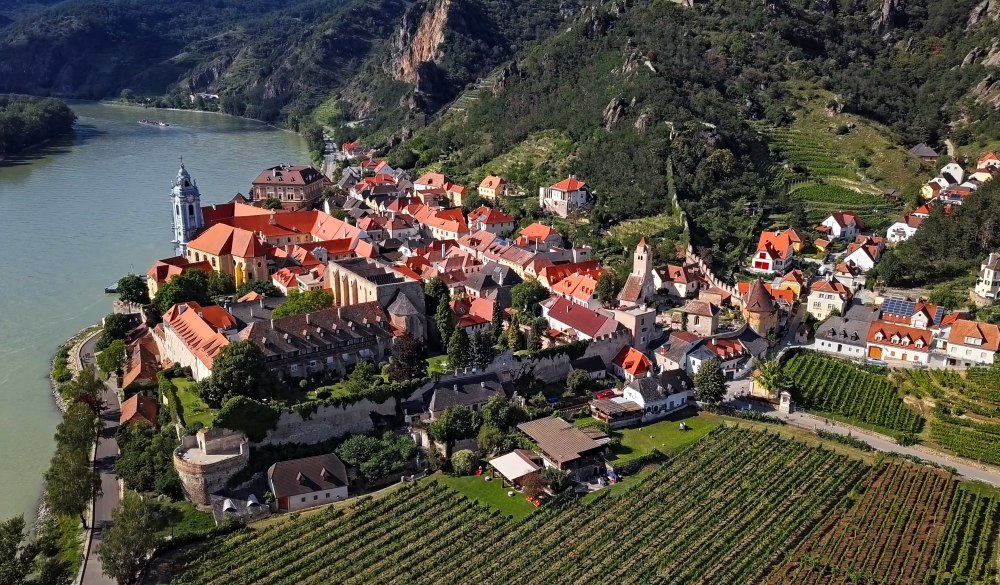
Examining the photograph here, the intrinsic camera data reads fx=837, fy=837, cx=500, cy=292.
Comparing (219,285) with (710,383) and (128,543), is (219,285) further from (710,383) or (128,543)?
(710,383)

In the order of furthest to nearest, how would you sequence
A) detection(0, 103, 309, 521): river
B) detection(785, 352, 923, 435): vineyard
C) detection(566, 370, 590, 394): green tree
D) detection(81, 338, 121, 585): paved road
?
1. detection(0, 103, 309, 521): river
2. detection(566, 370, 590, 394): green tree
3. detection(785, 352, 923, 435): vineyard
4. detection(81, 338, 121, 585): paved road

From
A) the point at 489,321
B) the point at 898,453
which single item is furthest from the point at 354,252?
the point at 898,453

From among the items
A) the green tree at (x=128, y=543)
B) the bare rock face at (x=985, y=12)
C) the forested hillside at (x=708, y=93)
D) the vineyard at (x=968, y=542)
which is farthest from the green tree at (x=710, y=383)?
the bare rock face at (x=985, y=12)

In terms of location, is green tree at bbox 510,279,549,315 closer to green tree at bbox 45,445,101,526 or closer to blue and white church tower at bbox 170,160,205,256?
green tree at bbox 45,445,101,526

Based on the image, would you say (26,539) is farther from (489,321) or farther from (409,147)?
(409,147)

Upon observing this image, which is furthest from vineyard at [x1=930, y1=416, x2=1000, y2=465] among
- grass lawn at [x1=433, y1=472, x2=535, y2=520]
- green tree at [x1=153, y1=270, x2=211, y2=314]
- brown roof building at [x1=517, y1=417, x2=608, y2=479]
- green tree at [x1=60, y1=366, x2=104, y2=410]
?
green tree at [x1=153, y1=270, x2=211, y2=314]
